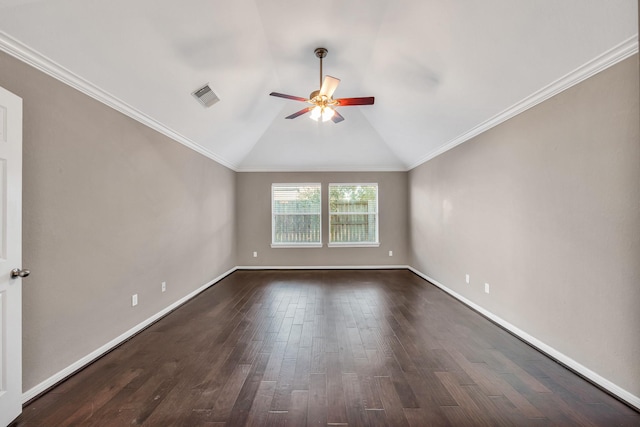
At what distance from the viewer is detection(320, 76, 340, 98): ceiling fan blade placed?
2.73 meters

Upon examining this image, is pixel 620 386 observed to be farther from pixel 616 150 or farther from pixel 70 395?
pixel 70 395

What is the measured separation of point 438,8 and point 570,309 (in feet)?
9.19

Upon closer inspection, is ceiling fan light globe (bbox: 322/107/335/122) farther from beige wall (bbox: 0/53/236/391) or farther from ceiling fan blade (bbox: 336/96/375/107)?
beige wall (bbox: 0/53/236/391)

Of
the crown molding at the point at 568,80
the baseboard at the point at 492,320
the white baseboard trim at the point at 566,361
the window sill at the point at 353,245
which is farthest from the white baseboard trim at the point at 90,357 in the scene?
the crown molding at the point at 568,80

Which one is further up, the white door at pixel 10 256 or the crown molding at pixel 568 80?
the crown molding at pixel 568 80

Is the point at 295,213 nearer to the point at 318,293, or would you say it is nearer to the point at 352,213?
the point at 352,213

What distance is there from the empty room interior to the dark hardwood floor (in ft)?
0.06

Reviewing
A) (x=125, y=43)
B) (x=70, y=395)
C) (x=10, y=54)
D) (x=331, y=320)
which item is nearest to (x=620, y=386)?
(x=331, y=320)

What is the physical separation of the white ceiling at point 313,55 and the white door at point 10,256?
0.60 meters

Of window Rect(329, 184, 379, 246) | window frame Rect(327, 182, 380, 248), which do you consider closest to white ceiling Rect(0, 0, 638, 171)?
window frame Rect(327, 182, 380, 248)

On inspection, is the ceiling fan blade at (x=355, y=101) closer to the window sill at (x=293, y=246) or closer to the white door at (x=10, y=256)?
the white door at (x=10, y=256)

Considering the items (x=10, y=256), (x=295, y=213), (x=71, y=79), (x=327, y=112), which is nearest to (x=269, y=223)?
(x=295, y=213)

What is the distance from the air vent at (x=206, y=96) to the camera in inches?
130

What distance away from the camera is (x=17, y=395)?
171cm
